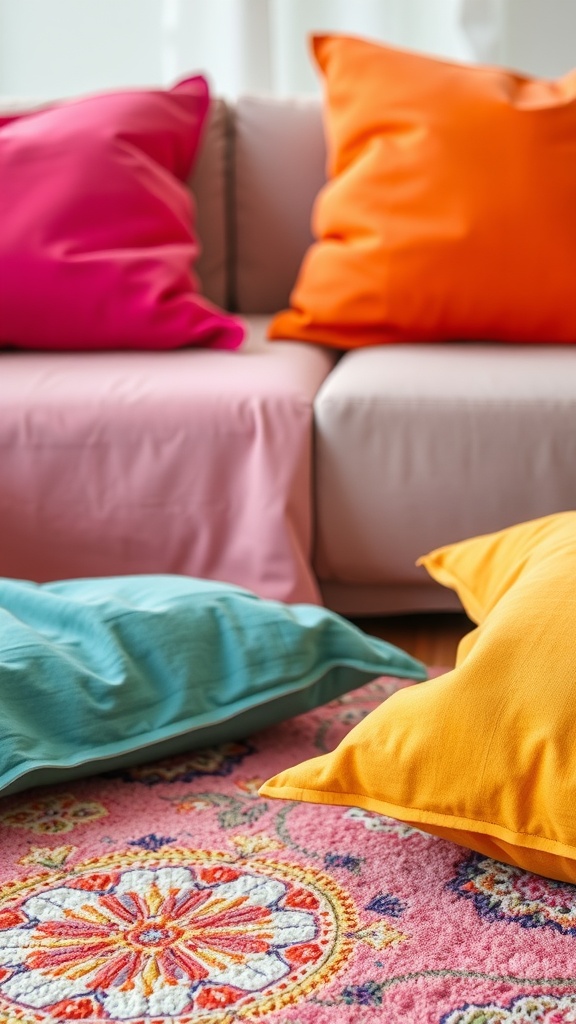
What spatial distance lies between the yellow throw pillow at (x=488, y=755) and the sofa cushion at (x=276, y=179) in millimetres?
1501

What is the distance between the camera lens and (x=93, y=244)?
78.4 inches

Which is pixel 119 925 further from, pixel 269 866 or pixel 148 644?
pixel 148 644

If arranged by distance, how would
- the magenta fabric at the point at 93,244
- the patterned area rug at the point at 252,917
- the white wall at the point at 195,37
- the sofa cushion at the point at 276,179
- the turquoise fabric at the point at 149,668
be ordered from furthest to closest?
the white wall at the point at 195,37, the sofa cushion at the point at 276,179, the magenta fabric at the point at 93,244, the turquoise fabric at the point at 149,668, the patterned area rug at the point at 252,917

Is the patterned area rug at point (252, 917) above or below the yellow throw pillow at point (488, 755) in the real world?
below

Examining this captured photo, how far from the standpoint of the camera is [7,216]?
198 centimetres

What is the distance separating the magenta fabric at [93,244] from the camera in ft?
6.40

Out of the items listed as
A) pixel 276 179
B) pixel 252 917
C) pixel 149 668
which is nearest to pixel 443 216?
pixel 276 179

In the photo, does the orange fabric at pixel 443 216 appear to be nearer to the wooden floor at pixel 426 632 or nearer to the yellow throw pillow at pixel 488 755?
the wooden floor at pixel 426 632

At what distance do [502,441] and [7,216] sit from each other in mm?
924

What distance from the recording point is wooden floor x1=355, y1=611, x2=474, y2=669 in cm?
172

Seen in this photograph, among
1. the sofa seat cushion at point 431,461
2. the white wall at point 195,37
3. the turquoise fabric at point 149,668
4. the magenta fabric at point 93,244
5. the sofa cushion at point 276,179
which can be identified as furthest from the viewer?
the white wall at point 195,37

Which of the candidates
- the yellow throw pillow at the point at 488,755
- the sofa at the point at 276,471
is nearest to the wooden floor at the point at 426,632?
the sofa at the point at 276,471

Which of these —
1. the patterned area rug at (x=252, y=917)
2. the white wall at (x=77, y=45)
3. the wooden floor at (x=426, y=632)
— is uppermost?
the white wall at (x=77, y=45)

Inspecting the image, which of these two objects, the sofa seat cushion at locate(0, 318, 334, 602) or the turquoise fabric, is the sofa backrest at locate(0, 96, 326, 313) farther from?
the turquoise fabric
